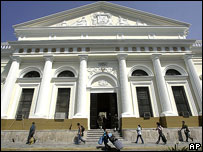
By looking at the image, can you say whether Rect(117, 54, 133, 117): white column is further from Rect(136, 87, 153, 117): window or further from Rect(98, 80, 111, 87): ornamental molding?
Rect(98, 80, 111, 87): ornamental molding

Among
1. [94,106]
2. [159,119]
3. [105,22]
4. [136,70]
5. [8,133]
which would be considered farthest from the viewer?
[105,22]

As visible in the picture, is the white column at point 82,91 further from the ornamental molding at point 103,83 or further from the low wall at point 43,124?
the ornamental molding at point 103,83

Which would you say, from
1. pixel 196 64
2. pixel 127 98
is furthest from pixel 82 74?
pixel 196 64

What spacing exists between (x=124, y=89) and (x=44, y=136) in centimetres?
722

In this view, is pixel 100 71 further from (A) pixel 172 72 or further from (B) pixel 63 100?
(A) pixel 172 72

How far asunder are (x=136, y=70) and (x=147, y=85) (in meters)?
1.93

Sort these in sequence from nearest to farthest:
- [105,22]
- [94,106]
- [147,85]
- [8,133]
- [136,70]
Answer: [8,133] < [94,106] < [147,85] < [136,70] < [105,22]

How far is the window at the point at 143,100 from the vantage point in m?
11.5

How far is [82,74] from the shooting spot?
1205 centimetres

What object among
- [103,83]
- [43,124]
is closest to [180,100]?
[103,83]

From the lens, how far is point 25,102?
11.8m

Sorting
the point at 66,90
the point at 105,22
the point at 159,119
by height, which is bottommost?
the point at 159,119

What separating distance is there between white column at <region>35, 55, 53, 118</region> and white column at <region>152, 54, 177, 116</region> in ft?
32.4

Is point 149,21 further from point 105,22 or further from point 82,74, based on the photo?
point 82,74
